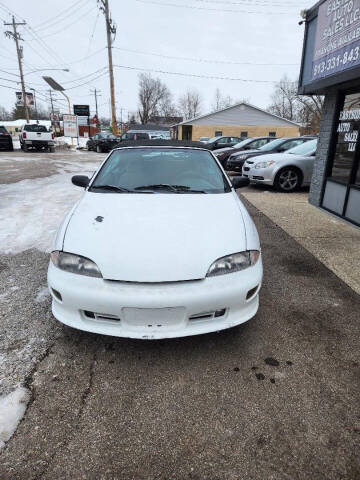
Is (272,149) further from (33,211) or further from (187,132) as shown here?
(187,132)

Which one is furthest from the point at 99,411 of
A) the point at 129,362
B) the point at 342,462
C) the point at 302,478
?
the point at 342,462

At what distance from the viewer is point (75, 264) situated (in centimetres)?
220

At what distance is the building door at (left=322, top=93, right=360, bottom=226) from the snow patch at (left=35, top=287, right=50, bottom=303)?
5.36 m

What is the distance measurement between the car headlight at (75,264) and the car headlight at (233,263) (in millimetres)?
789

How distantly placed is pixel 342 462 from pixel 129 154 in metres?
3.35

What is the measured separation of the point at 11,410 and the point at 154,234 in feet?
4.65

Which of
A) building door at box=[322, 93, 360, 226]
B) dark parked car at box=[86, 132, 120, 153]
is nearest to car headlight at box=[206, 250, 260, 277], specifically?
building door at box=[322, 93, 360, 226]

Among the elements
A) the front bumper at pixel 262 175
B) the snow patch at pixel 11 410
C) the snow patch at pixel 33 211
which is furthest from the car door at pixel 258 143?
the snow patch at pixel 11 410

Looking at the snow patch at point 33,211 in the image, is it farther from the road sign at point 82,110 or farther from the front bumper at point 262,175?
the road sign at point 82,110

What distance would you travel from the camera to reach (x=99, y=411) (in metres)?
1.88

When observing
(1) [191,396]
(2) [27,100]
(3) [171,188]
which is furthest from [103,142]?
(1) [191,396]

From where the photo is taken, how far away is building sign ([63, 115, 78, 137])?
33.7m

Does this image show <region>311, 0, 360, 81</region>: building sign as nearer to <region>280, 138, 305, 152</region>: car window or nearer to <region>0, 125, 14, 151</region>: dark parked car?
<region>280, 138, 305, 152</region>: car window

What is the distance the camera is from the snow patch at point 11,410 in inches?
67.9
